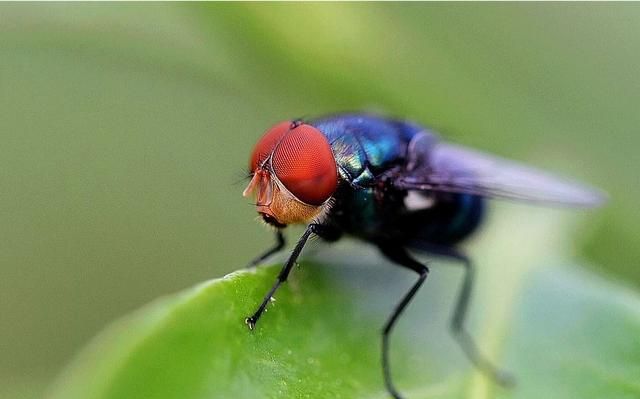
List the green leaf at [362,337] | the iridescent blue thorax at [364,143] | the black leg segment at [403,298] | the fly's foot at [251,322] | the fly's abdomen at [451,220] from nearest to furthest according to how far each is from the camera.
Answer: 1. the green leaf at [362,337]
2. the fly's foot at [251,322]
3. the black leg segment at [403,298]
4. the iridescent blue thorax at [364,143]
5. the fly's abdomen at [451,220]

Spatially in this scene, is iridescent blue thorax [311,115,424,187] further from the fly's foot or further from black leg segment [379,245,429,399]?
the fly's foot

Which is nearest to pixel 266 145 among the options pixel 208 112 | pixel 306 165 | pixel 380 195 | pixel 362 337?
pixel 306 165

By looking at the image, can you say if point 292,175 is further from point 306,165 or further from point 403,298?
point 403,298

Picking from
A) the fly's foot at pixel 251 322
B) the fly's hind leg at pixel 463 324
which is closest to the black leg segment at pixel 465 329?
the fly's hind leg at pixel 463 324

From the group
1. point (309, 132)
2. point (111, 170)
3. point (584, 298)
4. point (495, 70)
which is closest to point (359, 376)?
point (309, 132)

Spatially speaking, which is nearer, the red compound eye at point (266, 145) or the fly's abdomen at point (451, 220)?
the red compound eye at point (266, 145)

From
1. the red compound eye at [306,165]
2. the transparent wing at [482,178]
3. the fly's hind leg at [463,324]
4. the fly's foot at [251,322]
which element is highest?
the red compound eye at [306,165]

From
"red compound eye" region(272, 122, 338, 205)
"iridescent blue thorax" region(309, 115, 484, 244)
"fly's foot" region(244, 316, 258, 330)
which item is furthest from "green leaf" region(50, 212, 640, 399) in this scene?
"red compound eye" region(272, 122, 338, 205)

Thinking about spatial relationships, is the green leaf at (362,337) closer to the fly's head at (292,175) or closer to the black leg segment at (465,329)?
the black leg segment at (465,329)
